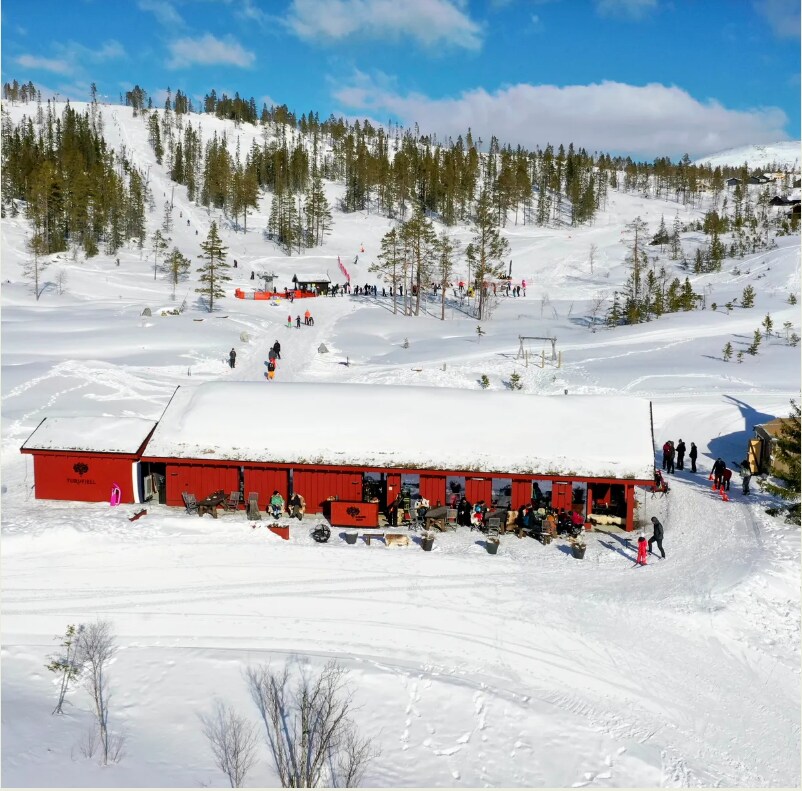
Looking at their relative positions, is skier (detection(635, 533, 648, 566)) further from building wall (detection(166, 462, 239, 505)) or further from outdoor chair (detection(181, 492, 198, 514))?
outdoor chair (detection(181, 492, 198, 514))

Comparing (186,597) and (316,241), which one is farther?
(316,241)

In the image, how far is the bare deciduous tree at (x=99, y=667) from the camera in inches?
450

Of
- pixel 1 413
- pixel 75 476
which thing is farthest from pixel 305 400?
pixel 1 413

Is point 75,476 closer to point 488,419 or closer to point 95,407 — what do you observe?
point 95,407

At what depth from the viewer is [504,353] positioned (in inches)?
1629

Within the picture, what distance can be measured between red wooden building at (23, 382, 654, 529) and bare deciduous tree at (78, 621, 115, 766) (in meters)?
7.00

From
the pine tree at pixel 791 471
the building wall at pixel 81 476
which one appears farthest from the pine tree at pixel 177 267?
the pine tree at pixel 791 471

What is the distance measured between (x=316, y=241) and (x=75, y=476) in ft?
248

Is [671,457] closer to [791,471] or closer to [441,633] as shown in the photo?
[791,471]

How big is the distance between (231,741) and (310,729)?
156 centimetres

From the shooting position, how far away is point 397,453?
20.5 meters

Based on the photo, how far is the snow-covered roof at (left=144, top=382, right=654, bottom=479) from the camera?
20.3 meters

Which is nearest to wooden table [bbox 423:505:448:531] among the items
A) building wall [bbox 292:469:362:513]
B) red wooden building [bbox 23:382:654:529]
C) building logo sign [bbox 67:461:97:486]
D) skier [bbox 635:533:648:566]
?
red wooden building [bbox 23:382:654:529]

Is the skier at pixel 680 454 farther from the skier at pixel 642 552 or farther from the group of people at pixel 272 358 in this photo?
the group of people at pixel 272 358
